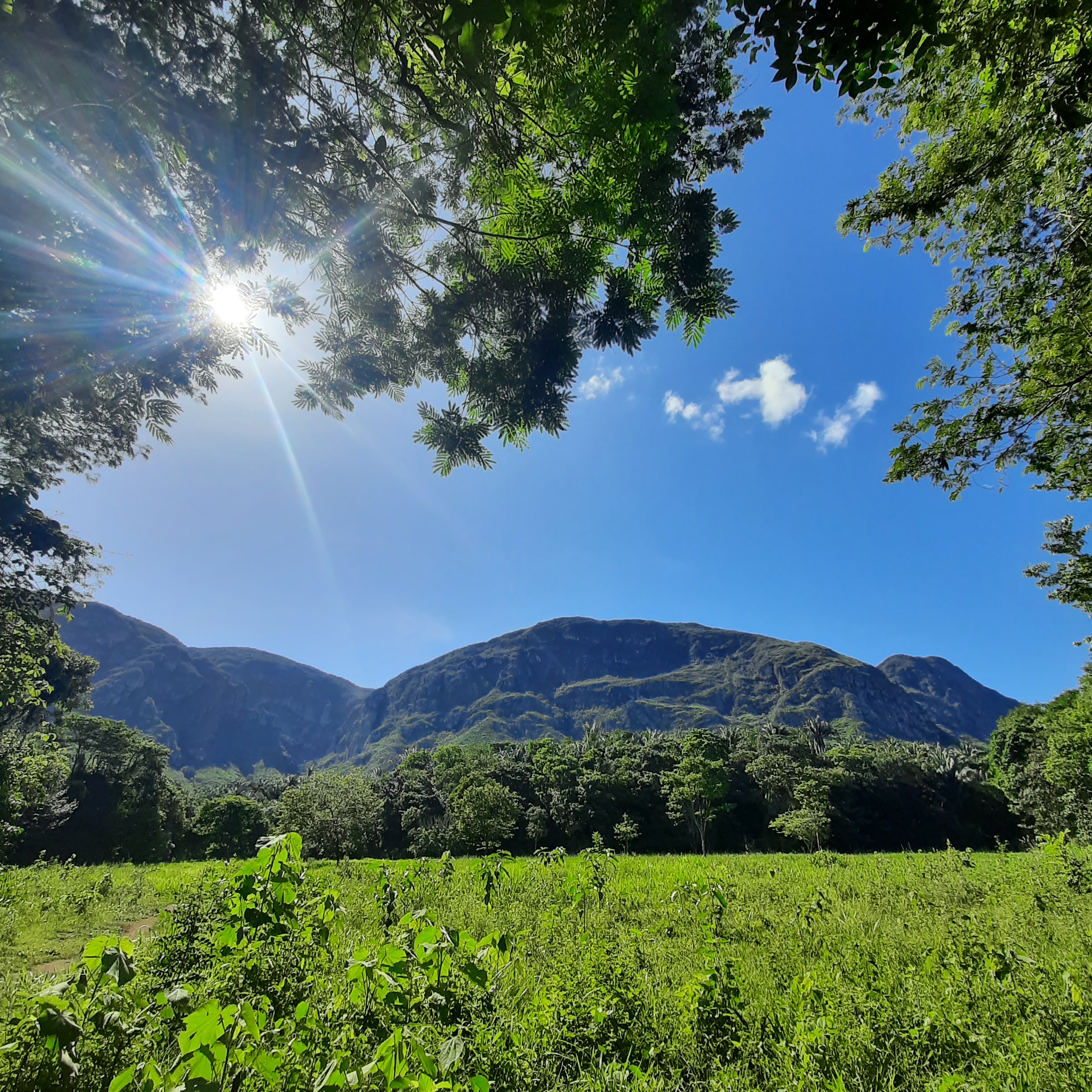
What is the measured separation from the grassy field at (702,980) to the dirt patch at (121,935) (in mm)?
296

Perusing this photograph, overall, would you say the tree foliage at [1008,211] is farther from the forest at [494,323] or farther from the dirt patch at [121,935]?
the dirt patch at [121,935]

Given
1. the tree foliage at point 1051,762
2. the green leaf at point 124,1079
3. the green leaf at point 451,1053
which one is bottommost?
the green leaf at point 451,1053

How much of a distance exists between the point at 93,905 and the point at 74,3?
14758 millimetres

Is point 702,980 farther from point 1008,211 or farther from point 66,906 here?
point 66,906

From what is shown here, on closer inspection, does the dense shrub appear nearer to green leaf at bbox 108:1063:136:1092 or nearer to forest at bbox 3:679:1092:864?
forest at bbox 3:679:1092:864

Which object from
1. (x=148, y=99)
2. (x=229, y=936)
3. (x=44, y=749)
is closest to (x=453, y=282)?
(x=148, y=99)

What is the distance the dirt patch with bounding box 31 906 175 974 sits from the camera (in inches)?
238

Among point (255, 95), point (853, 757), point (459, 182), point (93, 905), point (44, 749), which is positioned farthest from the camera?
point (853, 757)

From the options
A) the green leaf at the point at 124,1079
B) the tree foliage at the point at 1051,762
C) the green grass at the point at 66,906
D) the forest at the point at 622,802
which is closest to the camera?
the green leaf at the point at 124,1079

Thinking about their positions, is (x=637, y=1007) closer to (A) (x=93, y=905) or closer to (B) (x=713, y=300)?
(B) (x=713, y=300)

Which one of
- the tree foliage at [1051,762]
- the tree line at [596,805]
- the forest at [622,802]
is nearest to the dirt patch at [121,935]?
the forest at [622,802]

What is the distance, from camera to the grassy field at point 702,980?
2.88 meters

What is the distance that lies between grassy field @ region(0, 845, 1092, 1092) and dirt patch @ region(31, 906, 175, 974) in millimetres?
296

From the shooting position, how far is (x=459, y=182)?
4.38 metres
